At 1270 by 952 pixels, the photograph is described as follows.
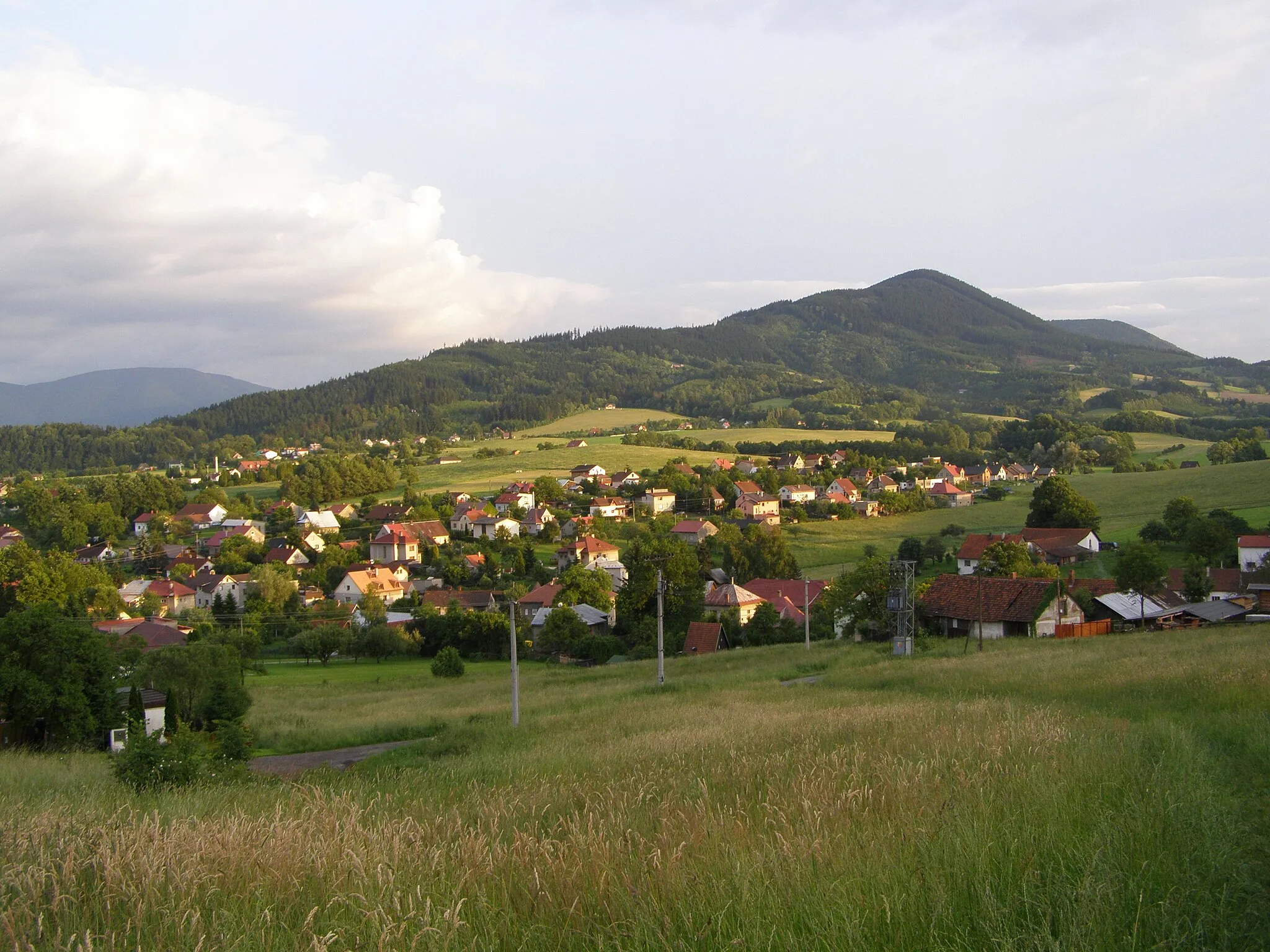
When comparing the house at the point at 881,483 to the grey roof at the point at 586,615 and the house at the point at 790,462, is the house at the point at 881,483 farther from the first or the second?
the grey roof at the point at 586,615

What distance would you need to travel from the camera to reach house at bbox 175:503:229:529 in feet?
279

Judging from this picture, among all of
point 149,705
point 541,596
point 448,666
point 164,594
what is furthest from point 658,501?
point 149,705

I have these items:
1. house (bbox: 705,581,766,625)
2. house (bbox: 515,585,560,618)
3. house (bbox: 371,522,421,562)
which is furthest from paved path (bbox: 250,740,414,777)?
house (bbox: 371,522,421,562)

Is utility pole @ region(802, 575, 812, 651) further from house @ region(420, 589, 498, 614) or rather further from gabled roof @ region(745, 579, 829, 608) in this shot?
house @ region(420, 589, 498, 614)

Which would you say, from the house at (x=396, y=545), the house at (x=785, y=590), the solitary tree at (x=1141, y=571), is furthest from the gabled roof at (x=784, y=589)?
the house at (x=396, y=545)

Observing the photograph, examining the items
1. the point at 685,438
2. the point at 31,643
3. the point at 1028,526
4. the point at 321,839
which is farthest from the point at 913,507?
the point at 321,839

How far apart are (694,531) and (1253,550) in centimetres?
3833

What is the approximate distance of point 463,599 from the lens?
57.6m

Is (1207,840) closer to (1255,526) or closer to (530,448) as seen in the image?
(1255,526)

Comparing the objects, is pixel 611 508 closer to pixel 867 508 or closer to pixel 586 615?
pixel 867 508

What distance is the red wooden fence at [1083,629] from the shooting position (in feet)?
120

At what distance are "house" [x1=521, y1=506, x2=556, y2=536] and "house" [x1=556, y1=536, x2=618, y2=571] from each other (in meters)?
8.78

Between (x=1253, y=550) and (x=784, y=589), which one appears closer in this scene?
(x=1253, y=550)

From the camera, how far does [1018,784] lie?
5.16 m
